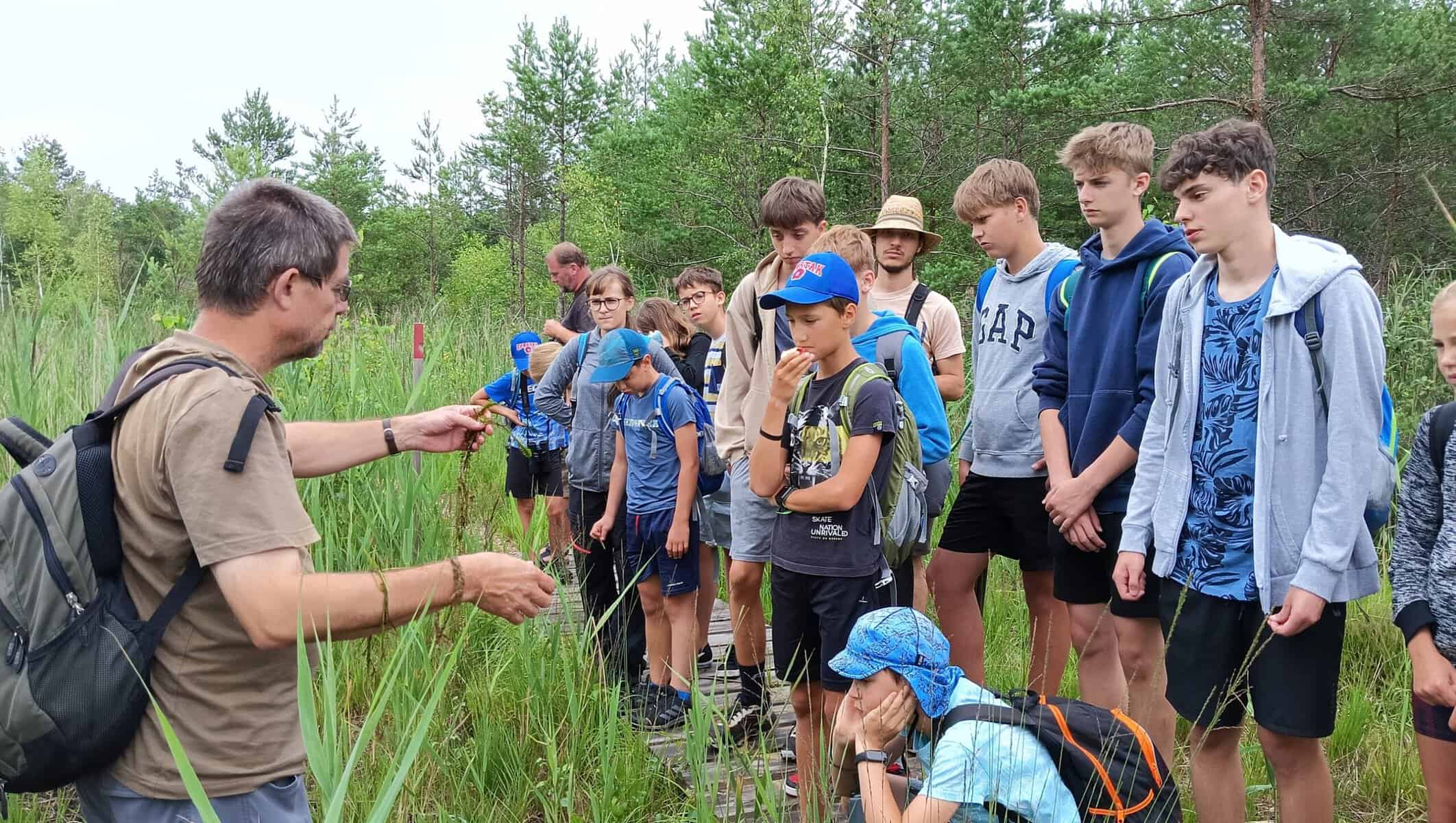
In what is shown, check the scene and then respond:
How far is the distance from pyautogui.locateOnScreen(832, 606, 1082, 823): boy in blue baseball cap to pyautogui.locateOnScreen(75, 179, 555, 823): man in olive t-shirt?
2.89 ft

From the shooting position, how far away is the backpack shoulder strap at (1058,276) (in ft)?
10.6

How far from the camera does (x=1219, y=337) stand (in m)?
2.39

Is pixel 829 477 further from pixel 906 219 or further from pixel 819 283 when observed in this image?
pixel 906 219

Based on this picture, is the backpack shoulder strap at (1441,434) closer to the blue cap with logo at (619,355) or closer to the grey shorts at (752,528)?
the grey shorts at (752,528)

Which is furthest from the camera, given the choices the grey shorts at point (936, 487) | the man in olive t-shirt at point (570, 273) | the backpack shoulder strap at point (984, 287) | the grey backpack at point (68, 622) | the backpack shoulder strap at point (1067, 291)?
the man in olive t-shirt at point (570, 273)

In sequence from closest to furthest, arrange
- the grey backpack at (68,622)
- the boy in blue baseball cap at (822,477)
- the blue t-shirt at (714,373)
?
the grey backpack at (68,622)
the boy in blue baseball cap at (822,477)
the blue t-shirt at (714,373)

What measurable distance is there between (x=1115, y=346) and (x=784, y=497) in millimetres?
1079

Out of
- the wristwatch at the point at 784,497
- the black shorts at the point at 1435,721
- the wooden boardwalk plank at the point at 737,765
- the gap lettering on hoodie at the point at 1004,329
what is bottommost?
the wooden boardwalk plank at the point at 737,765

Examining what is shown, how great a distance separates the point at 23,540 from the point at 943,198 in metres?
20.2

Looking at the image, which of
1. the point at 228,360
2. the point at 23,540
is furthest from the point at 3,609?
the point at 228,360

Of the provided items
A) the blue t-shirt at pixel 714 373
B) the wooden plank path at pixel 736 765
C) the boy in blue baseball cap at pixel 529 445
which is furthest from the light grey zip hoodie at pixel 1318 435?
the boy in blue baseball cap at pixel 529 445

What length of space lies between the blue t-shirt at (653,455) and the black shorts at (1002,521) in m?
1.15

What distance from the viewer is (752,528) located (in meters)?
3.38

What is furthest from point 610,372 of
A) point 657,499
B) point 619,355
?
point 657,499
